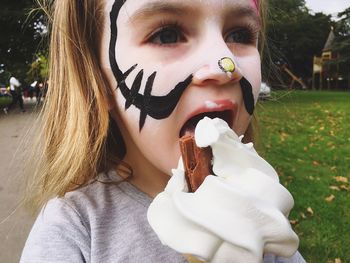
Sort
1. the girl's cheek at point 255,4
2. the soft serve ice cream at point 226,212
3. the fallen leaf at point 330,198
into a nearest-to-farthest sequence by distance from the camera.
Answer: the soft serve ice cream at point 226,212, the girl's cheek at point 255,4, the fallen leaf at point 330,198

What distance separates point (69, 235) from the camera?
138 cm

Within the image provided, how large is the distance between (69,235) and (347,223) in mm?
3147

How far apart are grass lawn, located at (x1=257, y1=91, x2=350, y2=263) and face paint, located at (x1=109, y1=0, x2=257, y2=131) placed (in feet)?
3.10

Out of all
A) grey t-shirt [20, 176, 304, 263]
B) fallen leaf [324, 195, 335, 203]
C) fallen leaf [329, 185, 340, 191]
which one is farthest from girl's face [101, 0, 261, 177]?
fallen leaf [329, 185, 340, 191]

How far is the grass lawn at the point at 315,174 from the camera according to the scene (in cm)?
339

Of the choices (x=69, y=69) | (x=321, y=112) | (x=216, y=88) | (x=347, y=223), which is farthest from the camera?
(x=321, y=112)

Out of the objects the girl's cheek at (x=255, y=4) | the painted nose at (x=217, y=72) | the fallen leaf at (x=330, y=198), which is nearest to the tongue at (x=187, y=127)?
the painted nose at (x=217, y=72)

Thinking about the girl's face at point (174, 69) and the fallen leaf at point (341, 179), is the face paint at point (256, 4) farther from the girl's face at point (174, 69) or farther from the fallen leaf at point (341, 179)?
the fallen leaf at point (341, 179)

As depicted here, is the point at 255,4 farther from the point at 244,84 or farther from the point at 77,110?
the point at 77,110

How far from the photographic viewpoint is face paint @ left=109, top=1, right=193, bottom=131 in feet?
4.38

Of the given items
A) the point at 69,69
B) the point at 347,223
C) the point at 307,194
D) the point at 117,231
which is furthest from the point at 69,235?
the point at 307,194

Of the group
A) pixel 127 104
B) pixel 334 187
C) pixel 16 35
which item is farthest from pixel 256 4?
pixel 16 35

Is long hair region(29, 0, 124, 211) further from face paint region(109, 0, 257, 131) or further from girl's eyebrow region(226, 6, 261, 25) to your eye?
girl's eyebrow region(226, 6, 261, 25)

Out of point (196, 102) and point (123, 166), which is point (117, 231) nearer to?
point (123, 166)
